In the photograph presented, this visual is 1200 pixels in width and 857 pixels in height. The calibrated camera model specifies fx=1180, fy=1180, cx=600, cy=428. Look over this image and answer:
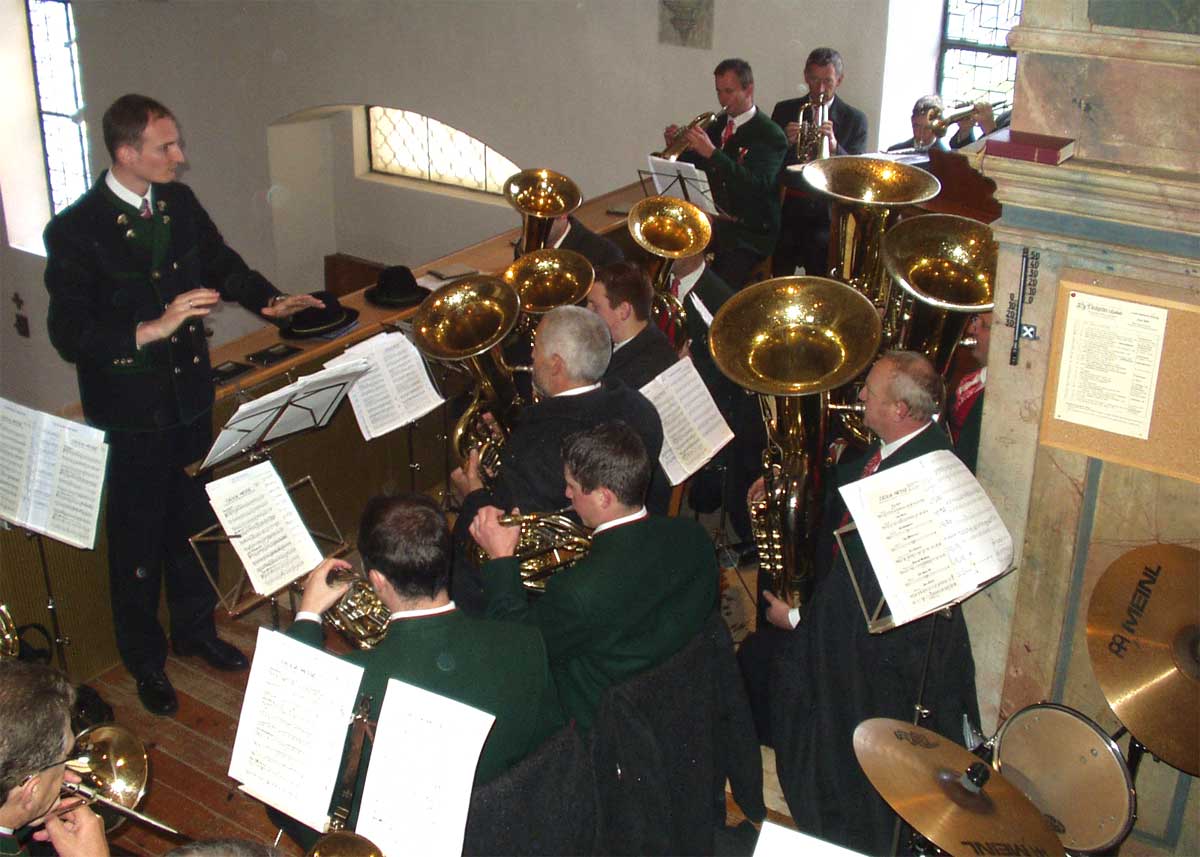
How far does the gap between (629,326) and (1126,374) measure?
5.94 ft

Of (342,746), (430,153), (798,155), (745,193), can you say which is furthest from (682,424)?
(430,153)

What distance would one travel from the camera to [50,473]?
3613 millimetres

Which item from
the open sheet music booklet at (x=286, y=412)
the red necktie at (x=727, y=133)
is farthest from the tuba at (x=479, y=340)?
the red necktie at (x=727, y=133)

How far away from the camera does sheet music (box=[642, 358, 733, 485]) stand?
13.2ft

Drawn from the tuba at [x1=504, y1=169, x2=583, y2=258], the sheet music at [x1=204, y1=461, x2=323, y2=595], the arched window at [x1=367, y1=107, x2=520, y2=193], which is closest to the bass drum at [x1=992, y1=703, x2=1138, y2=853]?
the sheet music at [x1=204, y1=461, x2=323, y2=595]

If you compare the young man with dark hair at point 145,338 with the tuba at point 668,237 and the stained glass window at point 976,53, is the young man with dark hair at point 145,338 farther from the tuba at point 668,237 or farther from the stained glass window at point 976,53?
the stained glass window at point 976,53

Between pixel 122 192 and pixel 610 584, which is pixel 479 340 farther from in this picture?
pixel 610 584

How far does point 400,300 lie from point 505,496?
6.89 feet

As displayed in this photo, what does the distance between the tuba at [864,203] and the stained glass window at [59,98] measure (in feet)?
34.3

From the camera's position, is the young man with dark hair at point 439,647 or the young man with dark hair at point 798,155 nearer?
the young man with dark hair at point 439,647

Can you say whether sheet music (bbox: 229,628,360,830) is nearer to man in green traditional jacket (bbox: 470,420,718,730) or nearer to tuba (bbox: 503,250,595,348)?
man in green traditional jacket (bbox: 470,420,718,730)

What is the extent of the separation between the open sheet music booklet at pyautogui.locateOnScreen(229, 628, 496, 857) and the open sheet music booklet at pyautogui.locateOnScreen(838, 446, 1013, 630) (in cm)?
104

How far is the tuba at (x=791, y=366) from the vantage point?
355 cm

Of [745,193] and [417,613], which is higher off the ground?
[745,193]
